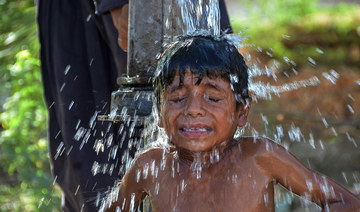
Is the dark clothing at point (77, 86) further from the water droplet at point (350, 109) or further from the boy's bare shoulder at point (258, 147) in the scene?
the water droplet at point (350, 109)

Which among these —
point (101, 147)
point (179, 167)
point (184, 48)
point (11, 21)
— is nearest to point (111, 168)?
point (101, 147)

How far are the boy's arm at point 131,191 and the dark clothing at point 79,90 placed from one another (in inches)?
39.9

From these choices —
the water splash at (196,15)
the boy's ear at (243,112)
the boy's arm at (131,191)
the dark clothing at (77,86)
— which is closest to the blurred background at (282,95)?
the dark clothing at (77,86)

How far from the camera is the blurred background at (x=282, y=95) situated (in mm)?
4680

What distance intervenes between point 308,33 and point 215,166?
15.5 feet

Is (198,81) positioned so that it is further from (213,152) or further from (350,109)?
(350,109)

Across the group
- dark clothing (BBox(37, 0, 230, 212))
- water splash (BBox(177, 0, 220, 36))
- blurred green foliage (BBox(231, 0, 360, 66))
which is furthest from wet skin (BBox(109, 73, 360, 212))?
blurred green foliage (BBox(231, 0, 360, 66))

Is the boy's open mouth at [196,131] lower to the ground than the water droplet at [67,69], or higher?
higher

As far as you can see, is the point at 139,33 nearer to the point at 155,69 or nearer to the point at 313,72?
the point at 155,69

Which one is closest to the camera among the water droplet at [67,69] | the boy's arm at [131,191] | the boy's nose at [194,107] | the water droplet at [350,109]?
the boy's nose at [194,107]

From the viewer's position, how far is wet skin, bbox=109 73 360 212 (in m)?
1.87

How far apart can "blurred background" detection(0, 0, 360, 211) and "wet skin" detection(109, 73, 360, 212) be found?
2749 millimetres

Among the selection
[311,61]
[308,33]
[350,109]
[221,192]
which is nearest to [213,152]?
[221,192]

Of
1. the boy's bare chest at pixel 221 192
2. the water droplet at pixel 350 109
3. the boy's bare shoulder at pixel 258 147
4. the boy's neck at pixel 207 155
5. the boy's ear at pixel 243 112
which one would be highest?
the boy's ear at pixel 243 112
